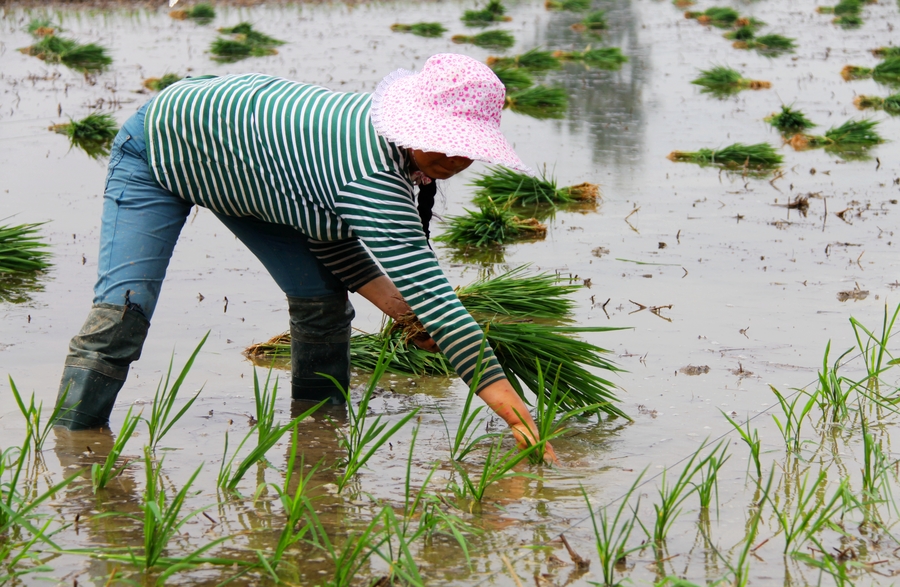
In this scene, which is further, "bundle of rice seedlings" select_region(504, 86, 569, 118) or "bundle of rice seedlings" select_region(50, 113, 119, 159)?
"bundle of rice seedlings" select_region(504, 86, 569, 118)

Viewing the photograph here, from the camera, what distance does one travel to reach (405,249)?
2.54 meters

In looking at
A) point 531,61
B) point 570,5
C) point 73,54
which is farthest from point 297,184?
point 570,5

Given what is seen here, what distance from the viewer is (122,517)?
7.95 feet

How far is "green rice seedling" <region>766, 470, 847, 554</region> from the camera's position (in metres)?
2.28

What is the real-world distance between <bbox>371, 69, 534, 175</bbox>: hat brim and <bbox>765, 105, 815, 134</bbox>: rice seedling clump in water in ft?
20.2

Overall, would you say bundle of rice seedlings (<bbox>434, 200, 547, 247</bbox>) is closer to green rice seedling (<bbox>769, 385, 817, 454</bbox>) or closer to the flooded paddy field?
the flooded paddy field

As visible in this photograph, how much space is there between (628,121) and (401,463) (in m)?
6.35

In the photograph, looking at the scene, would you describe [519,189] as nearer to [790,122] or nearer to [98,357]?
[790,122]

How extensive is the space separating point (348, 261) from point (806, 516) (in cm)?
143

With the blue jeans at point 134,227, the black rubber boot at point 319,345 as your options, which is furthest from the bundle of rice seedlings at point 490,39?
the blue jeans at point 134,227

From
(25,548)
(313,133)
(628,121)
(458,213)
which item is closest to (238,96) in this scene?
(313,133)

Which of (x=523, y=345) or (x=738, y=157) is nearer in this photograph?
(x=523, y=345)

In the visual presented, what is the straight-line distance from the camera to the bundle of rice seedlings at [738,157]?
276 inches

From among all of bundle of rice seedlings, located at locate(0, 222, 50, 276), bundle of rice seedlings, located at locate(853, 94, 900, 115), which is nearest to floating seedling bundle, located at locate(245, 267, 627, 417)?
bundle of rice seedlings, located at locate(0, 222, 50, 276)
